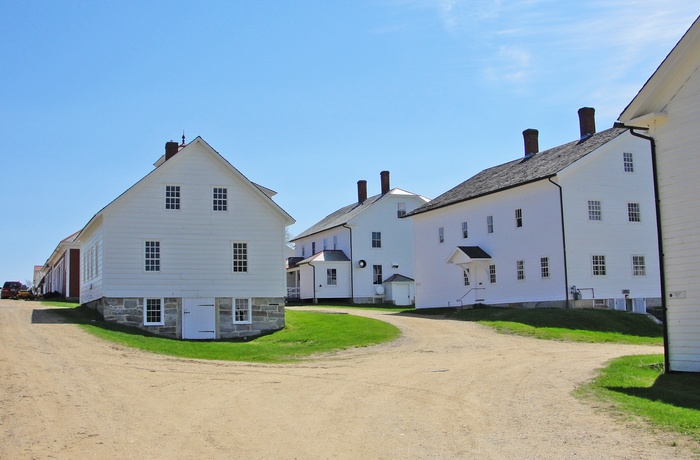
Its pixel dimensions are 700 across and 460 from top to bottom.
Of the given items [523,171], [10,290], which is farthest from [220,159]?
[10,290]

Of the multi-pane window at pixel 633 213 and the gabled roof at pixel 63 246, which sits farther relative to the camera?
the gabled roof at pixel 63 246

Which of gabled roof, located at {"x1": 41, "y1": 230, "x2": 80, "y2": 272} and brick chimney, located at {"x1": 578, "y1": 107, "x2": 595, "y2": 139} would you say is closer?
brick chimney, located at {"x1": 578, "y1": 107, "x2": 595, "y2": 139}

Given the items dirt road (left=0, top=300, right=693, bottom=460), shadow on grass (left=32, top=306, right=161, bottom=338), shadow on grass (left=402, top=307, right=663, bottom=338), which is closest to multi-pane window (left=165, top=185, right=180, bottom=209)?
shadow on grass (left=32, top=306, right=161, bottom=338)

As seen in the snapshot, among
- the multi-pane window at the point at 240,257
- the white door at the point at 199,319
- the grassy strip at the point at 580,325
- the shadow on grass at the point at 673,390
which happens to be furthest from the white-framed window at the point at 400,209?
the shadow on grass at the point at 673,390

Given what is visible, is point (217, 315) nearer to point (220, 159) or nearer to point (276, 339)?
point (276, 339)

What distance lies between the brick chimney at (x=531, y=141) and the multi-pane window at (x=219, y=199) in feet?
63.0

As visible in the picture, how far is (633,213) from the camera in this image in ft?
117

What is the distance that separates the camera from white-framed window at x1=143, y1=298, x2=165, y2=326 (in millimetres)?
30078

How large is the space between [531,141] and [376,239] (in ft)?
53.1

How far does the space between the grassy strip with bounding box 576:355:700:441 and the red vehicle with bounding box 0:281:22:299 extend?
4857 cm

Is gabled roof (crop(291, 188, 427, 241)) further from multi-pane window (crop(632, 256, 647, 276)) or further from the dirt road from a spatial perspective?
the dirt road

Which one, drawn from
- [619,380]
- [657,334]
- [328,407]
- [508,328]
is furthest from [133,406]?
[657,334]

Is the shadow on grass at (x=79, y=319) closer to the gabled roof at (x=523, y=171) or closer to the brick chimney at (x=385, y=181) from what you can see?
the gabled roof at (x=523, y=171)

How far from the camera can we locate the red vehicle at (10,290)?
5425cm
